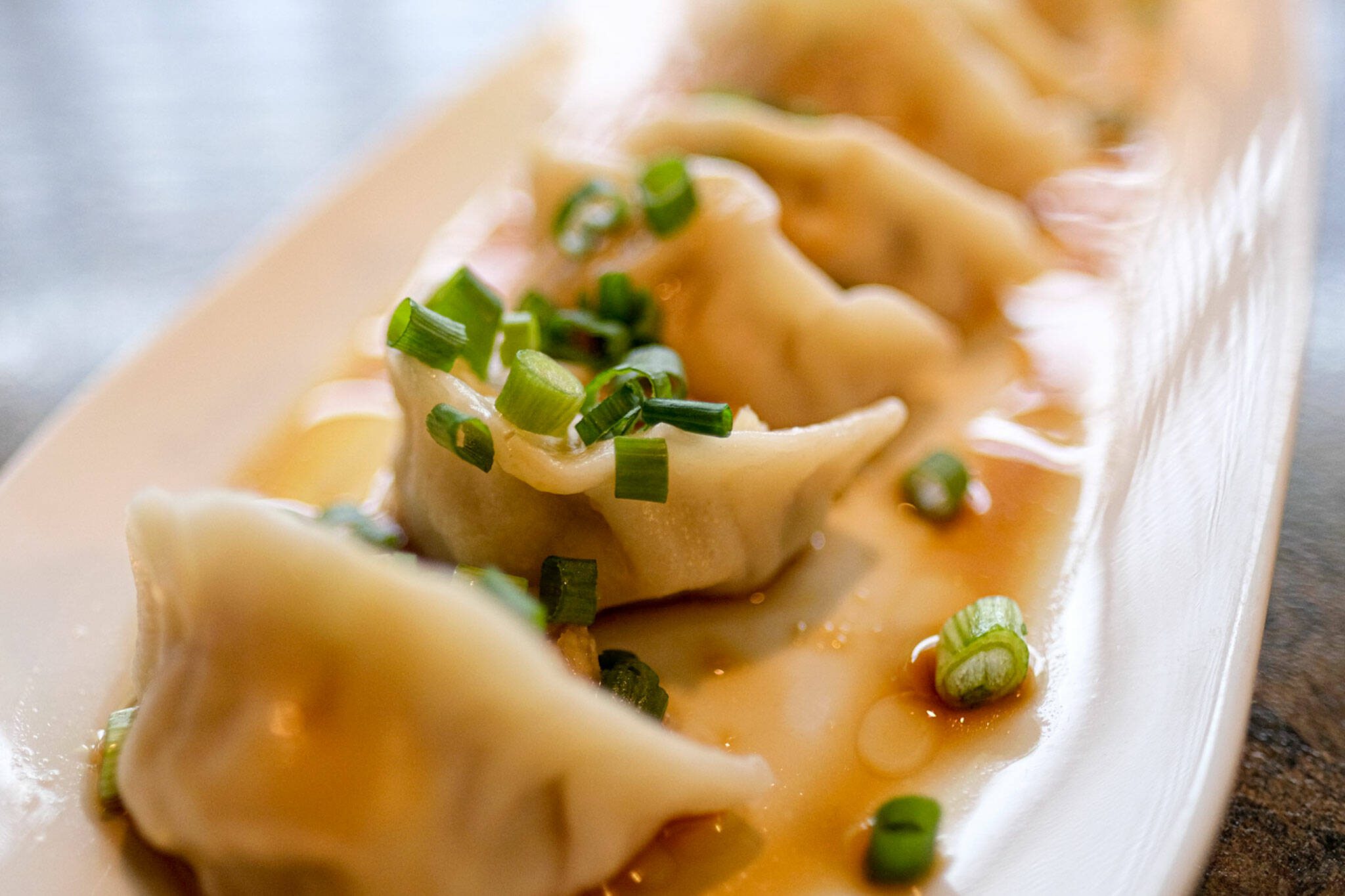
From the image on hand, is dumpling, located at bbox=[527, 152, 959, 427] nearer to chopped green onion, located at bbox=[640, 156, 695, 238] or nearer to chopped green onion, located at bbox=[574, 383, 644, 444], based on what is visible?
chopped green onion, located at bbox=[640, 156, 695, 238]

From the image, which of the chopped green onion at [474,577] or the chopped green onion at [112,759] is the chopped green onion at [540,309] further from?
the chopped green onion at [112,759]

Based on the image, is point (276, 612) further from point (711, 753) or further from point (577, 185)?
point (577, 185)

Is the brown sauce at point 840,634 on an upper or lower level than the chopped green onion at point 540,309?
lower

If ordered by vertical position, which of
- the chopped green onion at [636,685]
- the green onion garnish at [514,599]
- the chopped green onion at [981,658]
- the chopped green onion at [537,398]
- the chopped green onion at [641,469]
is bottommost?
the chopped green onion at [636,685]

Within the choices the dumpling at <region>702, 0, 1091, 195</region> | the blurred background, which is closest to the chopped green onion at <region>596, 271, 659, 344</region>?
the blurred background

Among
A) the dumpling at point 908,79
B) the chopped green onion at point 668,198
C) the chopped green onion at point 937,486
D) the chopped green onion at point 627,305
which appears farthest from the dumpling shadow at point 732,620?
the dumpling at point 908,79

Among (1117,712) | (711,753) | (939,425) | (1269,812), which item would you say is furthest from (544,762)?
(939,425)

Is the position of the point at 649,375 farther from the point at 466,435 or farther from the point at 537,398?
the point at 466,435
